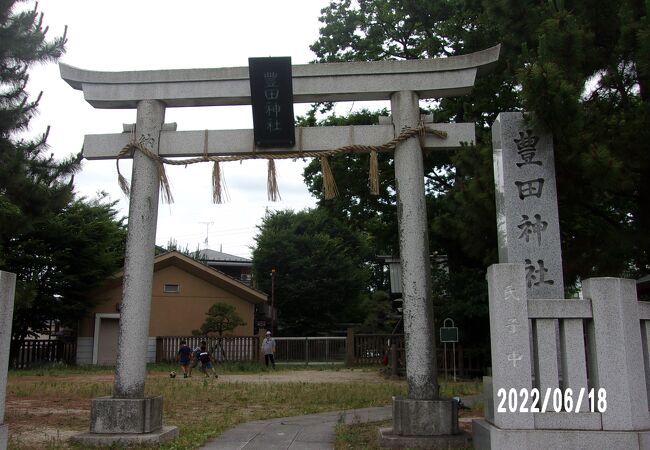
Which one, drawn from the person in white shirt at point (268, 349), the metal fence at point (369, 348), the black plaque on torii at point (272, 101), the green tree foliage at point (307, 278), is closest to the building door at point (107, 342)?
the person in white shirt at point (268, 349)

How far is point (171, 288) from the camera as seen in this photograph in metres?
26.8

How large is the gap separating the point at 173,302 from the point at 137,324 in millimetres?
19378

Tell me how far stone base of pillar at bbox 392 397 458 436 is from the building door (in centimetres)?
2054

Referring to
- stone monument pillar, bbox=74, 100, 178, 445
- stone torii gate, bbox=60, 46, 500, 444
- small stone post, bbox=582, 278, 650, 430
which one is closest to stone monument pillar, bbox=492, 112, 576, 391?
stone torii gate, bbox=60, 46, 500, 444

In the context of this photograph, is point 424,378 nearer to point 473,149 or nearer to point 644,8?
point 473,149

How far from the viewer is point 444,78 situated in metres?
8.21

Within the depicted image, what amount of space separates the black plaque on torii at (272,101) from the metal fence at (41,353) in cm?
1942

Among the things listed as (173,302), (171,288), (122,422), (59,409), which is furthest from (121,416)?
(171,288)

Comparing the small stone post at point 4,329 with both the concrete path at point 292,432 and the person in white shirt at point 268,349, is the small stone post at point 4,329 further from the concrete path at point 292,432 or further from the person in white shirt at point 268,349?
the person in white shirt at point 268,349

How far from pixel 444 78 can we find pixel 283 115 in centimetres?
231

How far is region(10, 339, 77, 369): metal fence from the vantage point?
912 inches

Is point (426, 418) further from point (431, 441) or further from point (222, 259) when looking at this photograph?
point (222, 259)

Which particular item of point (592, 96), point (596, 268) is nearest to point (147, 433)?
point (596, 268)
